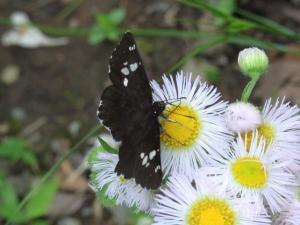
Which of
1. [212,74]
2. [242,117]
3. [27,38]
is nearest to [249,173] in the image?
[242,117]

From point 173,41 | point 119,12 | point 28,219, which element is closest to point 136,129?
point 28,219

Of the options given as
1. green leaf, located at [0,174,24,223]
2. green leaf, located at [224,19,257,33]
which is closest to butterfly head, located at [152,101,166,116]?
green leaf, located at [224,19,257,33]

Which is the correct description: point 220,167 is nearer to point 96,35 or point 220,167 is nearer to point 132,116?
→ point 132,116

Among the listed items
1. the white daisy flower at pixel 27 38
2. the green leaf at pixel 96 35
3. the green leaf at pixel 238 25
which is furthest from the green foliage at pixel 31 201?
the green leaf at pixel 238 25

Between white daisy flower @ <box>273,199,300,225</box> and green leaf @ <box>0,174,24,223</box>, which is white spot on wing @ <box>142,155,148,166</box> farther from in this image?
green leaf @ <box>0,174,24,223</box>

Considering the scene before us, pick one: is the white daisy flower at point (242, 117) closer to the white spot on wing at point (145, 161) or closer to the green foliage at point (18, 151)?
the white spot on wing at point (145, 161)

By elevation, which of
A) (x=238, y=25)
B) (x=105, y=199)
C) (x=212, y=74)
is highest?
(x=212, y=74)

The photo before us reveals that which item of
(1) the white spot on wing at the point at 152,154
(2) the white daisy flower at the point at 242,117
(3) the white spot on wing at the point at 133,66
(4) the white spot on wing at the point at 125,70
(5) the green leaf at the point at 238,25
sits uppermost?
(5) the green leaf at the point at 238,25
